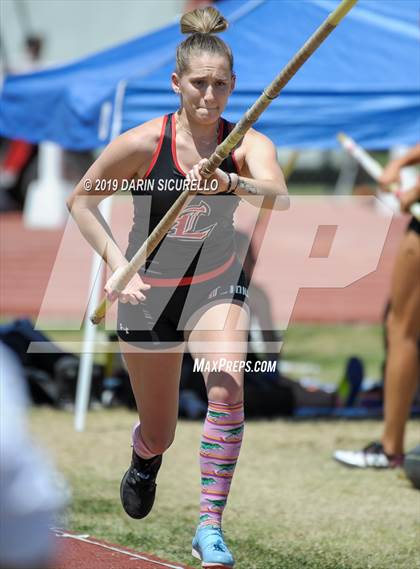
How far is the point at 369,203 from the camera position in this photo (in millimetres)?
20406

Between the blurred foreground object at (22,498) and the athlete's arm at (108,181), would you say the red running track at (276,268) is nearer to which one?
the athlete's arm at (108,181)

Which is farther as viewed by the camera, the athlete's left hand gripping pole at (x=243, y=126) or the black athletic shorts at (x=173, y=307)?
the black athletic shorts at (x=173, y=307)

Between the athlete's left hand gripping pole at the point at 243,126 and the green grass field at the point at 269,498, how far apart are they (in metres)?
1.40

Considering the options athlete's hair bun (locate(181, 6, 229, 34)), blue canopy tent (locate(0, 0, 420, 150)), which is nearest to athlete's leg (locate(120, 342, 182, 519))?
athlete's hair bun (locate(181, 6, 229, 34))

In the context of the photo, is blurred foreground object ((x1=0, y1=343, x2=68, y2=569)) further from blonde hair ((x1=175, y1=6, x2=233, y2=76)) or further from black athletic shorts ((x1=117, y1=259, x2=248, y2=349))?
blonde hair ((x1=175, y1=6, x2=233, y2=76))

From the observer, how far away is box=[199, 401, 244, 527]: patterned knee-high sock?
4.51 meters

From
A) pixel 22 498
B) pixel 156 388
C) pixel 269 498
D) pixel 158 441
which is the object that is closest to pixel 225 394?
pixel 156 388

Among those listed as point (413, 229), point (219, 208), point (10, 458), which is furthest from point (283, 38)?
point (10, 458)

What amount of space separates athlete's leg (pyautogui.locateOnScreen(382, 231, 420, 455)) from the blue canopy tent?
1.40 meters

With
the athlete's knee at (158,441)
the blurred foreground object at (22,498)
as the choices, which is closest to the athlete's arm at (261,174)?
the athlete's knee at (158,441)

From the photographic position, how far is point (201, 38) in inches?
184

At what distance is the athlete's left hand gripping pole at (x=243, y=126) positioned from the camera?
402 centimetres

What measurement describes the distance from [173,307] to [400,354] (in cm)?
265

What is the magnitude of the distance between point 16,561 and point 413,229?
5024 mm
